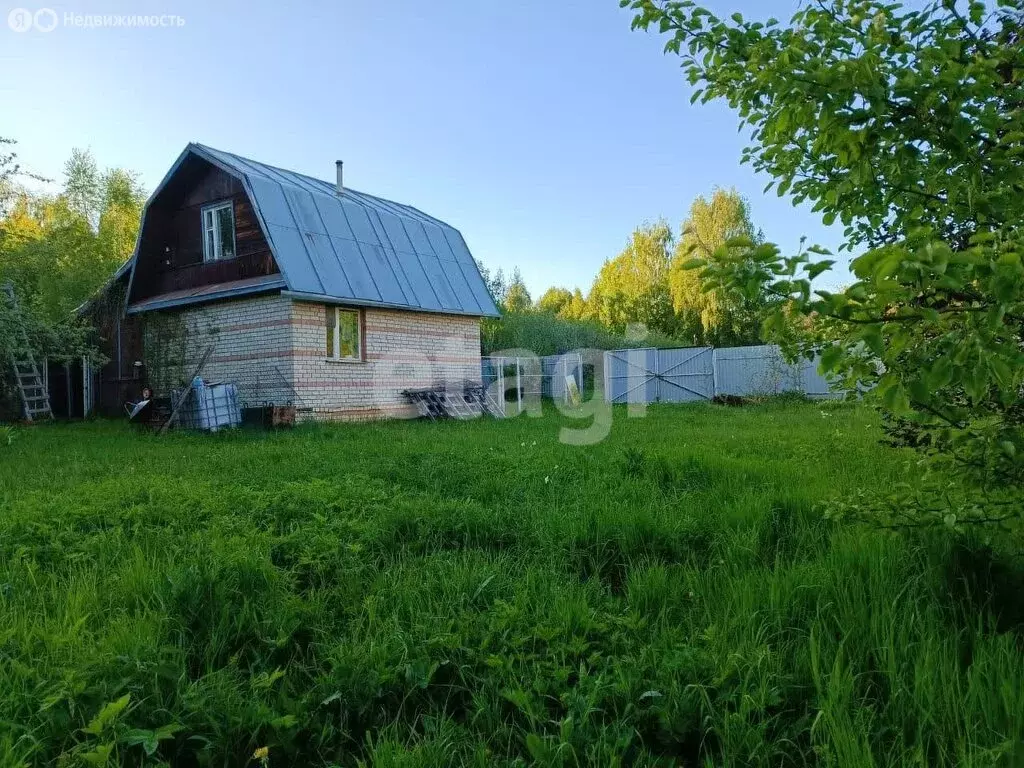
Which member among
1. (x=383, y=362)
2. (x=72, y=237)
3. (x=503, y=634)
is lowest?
(x=503, y=634)

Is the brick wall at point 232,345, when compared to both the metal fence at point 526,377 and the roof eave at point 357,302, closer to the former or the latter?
the roof eave at point 357,302

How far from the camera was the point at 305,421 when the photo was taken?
1212 centimetres

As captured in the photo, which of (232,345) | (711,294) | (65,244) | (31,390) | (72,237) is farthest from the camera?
(711,294)

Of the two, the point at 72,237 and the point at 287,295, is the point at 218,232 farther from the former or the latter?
the point at 72,237

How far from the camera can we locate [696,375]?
20.8 m

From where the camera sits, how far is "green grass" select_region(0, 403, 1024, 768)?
1.71m

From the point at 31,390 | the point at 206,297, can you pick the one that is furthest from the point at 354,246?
the point at 31,390

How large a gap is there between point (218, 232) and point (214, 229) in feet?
0.44

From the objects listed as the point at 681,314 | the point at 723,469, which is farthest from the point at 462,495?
the point at 681,314

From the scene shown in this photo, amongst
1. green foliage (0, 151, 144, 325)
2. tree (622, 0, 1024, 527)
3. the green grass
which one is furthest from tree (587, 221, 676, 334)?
tree (622, 0, 1024, 527)

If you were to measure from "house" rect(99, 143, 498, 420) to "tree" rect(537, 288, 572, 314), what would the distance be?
32.7 metres

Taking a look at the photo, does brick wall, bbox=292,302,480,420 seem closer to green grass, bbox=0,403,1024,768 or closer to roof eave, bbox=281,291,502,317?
roof eave, bbox=281,291,502,317

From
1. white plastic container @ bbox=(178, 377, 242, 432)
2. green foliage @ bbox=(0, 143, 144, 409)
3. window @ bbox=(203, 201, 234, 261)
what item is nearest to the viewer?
white plastic container @ bbox=(178, 377, 242, 432)

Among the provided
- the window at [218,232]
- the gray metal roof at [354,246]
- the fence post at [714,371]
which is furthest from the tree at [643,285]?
the window at [218,232]
